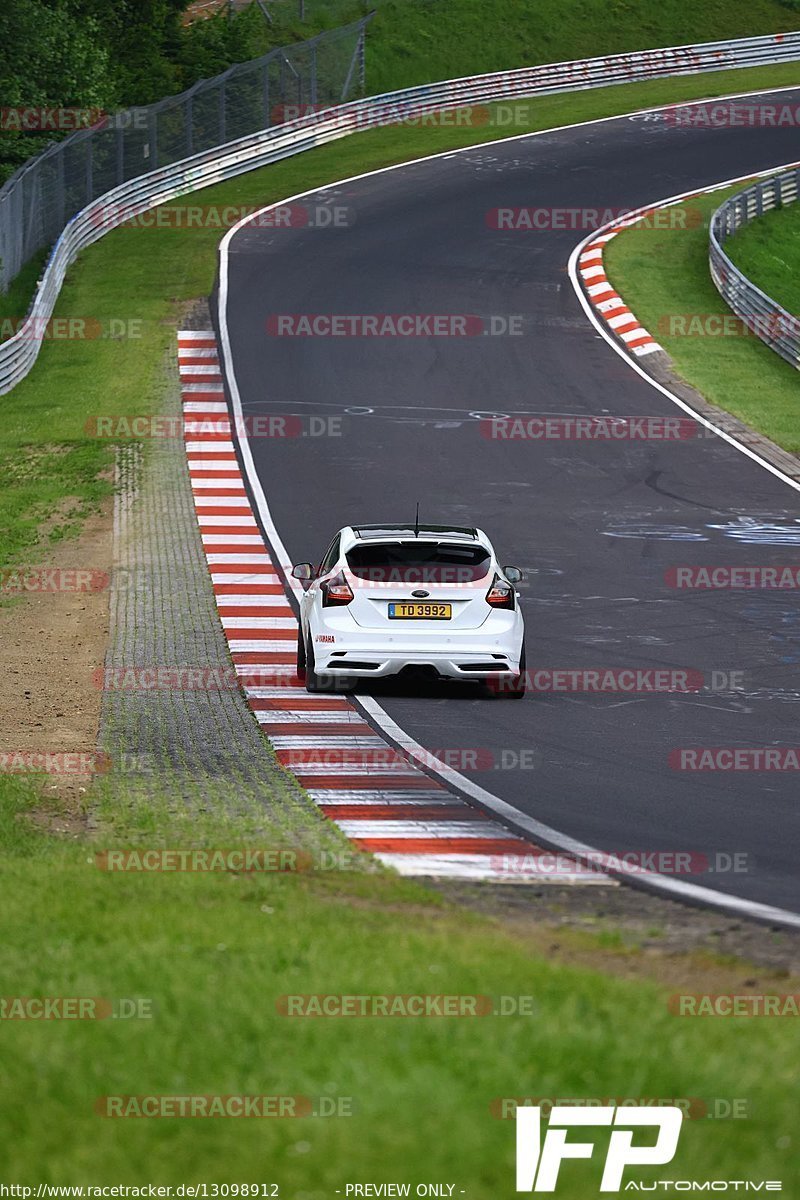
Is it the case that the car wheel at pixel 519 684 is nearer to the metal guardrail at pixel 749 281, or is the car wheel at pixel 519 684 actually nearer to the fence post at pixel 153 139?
the metal guardrail at pixel 749 281

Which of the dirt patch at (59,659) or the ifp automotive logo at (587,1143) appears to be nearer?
the ifp automotive logo at (587,1143)

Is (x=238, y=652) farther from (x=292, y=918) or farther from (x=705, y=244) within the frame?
(x=705, y=244)

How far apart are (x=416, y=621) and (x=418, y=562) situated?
1.89ft

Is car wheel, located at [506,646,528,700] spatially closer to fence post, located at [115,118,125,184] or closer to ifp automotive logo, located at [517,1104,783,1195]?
ifp automotive logo, located at [517,1104,783,1195]

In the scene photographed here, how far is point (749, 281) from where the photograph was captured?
38344 mm

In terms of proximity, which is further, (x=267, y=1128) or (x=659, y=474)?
(x=659, y=474)

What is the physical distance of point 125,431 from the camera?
2948 cm

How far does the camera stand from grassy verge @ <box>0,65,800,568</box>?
26203 millimetres

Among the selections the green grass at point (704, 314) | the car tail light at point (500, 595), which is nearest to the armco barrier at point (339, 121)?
the green grass at point (704, 314)

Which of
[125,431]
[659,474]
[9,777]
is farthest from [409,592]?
[125,431]

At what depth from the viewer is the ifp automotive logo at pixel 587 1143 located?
500 cm

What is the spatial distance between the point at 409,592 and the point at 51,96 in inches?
1447

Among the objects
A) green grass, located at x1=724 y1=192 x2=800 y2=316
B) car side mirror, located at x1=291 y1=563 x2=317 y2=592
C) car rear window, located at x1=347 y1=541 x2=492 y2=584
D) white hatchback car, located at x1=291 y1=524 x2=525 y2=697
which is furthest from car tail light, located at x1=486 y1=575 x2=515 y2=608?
green grass, located at x1=724 y1=192 x2=800 y2=316

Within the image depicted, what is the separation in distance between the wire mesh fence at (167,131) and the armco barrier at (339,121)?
1.65ft
